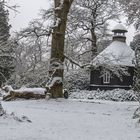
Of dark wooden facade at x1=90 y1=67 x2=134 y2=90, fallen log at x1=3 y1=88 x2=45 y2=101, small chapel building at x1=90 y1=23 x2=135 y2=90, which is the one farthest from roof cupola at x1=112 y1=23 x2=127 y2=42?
fallen log at x1=3 y1=88 x2=45 y2=101

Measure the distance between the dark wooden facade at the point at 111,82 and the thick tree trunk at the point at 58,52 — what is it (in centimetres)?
1633

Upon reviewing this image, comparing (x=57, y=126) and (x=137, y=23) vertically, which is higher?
(x=137, y=23)

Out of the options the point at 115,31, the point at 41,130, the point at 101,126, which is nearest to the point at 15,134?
the point at 41,130

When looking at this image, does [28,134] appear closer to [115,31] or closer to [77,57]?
[77,57]

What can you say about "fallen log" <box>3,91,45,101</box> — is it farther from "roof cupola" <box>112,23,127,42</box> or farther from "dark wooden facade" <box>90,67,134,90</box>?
"roof cupola" <box>112,23,127,42</box>

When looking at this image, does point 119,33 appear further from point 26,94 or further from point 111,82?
point 26,94

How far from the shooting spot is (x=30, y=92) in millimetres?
29734

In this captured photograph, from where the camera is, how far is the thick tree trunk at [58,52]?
87.7 feet

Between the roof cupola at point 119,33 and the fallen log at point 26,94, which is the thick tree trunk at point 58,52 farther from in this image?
the roof cupola at point 119,33

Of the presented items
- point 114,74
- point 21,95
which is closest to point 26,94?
point 21,95

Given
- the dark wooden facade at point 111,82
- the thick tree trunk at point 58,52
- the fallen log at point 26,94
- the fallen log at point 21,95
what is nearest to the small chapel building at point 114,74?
the dark wooden facade at point 111,82

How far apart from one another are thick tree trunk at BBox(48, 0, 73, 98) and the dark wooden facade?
1633 centimetres

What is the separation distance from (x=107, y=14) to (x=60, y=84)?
3047cm

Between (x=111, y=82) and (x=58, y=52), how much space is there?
18.4m
